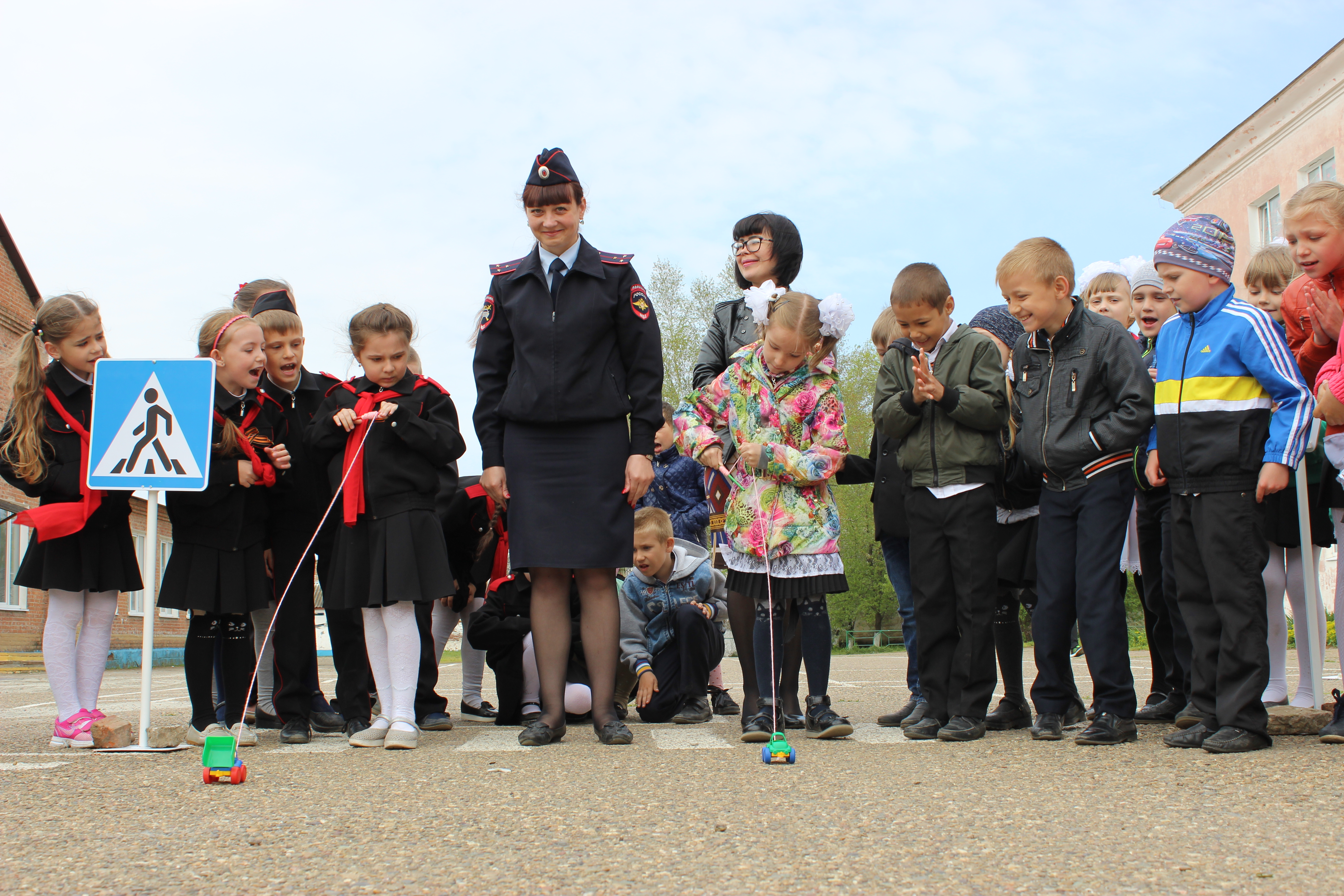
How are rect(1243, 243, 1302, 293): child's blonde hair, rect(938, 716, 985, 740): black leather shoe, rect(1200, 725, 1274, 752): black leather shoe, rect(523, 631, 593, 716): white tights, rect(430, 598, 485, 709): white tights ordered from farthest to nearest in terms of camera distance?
rect(430, 598, 485, 709): white tights
rect(523, 631, 593, 716): white tights
rect(1243, 243, 1302, 293): child's blonde hair
rect(938, 716, 985, 740): black leather shoe
rect(1200, 725, 1274, 752): black leather shoe

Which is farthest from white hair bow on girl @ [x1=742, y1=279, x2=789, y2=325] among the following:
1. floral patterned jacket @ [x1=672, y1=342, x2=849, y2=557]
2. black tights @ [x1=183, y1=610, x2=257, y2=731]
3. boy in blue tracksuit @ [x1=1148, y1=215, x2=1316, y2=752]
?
black tights @ [x1=183, y1=610, x2=257, y2=731]

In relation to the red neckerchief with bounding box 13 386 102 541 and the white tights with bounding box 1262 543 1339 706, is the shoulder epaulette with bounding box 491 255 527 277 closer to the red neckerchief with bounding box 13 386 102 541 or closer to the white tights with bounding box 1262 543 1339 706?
the red neckerchief with bounding box 13 386 102 541

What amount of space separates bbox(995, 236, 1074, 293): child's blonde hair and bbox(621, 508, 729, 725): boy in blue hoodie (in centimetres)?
217

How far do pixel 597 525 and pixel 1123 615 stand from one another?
80.2 inches

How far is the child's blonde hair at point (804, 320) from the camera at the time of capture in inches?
187

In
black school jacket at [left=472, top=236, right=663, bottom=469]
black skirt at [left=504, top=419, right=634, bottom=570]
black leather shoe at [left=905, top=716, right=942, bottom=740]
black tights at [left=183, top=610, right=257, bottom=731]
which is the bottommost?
black leather shoe at [left=905, top=716, right=942, bottom=740]

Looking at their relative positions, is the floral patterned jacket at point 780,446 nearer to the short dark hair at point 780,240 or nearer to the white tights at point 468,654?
the short dark hair at point 780,240

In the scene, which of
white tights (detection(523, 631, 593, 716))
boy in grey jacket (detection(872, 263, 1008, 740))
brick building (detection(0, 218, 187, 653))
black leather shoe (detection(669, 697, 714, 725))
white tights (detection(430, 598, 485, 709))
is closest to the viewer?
boy in grey jacket (detection(872, 263, 1008, 740))

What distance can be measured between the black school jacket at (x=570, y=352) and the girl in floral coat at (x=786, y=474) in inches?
11.9

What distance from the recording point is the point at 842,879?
212 centimetres

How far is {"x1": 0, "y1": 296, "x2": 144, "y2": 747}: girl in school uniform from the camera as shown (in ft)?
15.2

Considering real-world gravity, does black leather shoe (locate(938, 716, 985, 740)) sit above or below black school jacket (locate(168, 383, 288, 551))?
below

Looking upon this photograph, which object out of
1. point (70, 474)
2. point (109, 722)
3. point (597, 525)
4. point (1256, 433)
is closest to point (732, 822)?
point (597, 525)

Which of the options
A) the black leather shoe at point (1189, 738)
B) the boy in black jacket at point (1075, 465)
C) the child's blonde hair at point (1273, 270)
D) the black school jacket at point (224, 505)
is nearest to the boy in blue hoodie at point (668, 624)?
the black school jacket at point (224, 505)
